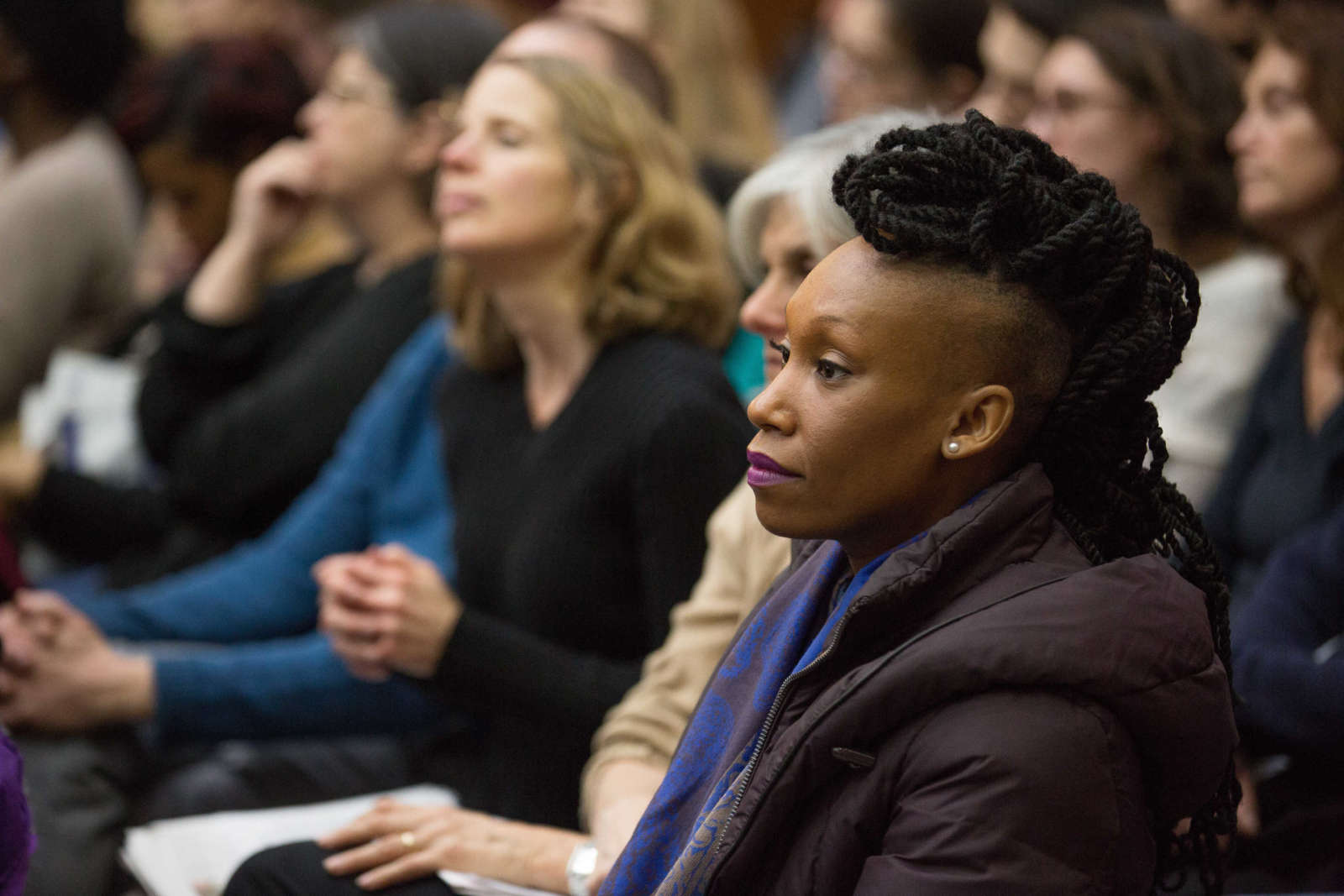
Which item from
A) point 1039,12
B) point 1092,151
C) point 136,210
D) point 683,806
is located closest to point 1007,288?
point 683,806

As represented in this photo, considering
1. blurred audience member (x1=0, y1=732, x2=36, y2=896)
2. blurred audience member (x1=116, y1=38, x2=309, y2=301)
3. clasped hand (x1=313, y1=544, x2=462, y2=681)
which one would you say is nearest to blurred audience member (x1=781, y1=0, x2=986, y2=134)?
blurred audience member (x1=116, y1=38, x2=309, y2=301)

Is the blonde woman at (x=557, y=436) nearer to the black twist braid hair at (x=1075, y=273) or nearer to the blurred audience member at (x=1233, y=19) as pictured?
the black twist braid hair at (x=1075, y=273)

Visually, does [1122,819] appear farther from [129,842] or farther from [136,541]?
[136,541]

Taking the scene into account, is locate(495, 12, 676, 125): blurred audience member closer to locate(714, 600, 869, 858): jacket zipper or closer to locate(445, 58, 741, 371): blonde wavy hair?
locate(445, 58, 741, 371): blonde wavy hair

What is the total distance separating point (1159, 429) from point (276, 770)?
1.57m

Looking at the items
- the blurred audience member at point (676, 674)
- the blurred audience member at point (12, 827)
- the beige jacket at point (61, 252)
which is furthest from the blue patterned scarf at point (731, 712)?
the beige jacket at point (61, 252)

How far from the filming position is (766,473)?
4.24 feet

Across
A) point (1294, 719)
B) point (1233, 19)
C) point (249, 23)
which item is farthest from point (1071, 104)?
point (249, 23)

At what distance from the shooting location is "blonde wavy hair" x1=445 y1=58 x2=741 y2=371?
2.20 metres

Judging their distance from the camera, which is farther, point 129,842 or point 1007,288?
point 129,842

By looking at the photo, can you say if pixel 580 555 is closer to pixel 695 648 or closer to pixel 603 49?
pixel 695 648

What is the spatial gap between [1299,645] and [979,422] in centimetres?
93

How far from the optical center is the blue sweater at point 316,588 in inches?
95.4

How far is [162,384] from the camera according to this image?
322 centimetres
